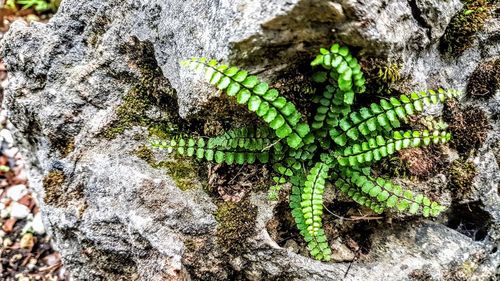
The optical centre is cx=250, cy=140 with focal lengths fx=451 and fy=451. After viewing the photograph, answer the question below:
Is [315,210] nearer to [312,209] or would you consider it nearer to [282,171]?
[312,209]

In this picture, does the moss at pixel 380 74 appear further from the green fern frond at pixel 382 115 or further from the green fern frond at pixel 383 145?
the green fern frond at pixel 383 145

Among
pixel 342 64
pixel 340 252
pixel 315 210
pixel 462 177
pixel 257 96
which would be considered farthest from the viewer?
pixel 462 177

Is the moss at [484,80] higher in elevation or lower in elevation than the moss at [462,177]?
higher

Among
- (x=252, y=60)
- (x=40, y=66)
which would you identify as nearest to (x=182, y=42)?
(x=252, y=60)

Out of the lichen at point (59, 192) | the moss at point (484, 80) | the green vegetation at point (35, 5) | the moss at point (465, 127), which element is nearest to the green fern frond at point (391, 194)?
the moss at point (465, 127)

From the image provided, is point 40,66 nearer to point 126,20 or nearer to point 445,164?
point 126,20

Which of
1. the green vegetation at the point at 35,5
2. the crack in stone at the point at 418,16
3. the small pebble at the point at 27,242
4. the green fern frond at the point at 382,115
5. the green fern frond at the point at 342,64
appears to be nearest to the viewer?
the green fern frond at the point at 342,64

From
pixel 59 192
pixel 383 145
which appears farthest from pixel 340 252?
pixel 59 192
